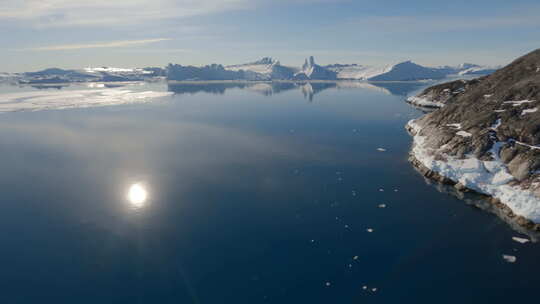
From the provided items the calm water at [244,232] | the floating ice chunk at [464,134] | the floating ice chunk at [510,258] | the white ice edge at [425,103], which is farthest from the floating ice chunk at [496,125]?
the white ice edge at [425,103]

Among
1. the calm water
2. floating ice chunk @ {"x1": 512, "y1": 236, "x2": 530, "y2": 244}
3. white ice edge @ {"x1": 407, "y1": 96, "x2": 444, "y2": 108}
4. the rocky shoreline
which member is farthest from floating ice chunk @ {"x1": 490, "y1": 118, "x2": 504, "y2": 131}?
white ice edge @ {"x1": 407, "y1": 96, "x2": 444, "y2": 108}

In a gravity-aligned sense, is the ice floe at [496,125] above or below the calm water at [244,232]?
above

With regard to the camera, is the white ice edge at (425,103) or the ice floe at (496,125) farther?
the white ice edge at (425,103)

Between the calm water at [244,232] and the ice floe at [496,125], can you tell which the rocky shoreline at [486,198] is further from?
the ice floe at [496,125]

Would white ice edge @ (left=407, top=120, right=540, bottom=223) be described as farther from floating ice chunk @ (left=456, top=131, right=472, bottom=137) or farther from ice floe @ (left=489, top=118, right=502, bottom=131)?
ice floe @ (left=489, top=118, right=502, bottom=131)

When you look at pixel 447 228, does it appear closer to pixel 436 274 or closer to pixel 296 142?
pixel 436 274

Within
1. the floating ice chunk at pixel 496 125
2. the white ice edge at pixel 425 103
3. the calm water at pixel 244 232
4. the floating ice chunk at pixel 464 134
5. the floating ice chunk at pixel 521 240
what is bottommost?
the calm water at pixel 244 232

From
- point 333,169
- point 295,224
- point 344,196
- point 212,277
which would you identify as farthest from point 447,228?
point 212,277
